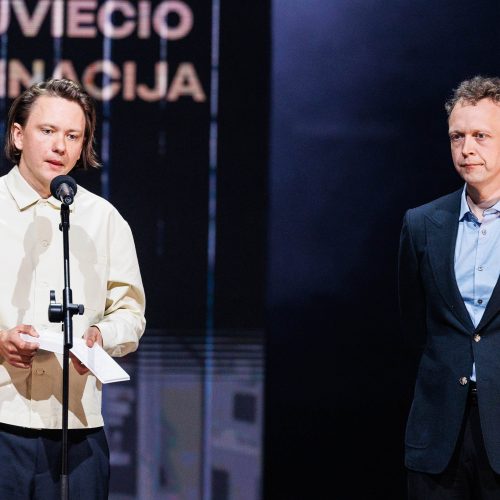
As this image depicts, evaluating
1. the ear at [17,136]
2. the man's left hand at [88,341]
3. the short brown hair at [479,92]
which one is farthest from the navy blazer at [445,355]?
the ear at [17,136]

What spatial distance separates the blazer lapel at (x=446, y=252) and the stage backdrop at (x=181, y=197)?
1556 mm

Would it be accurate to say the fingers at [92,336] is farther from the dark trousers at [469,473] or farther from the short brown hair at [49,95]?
the dark trousers at [469,473]

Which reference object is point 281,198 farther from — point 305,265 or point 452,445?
point 452,445

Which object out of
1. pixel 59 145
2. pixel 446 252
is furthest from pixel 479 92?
pixel 59 145

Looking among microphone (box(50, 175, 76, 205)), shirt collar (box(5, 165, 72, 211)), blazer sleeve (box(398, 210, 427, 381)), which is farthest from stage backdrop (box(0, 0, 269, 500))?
microphone (box(50, 175, 76, 205))

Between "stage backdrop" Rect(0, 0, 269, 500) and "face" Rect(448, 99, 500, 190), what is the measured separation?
1.65 m

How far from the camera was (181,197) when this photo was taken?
4176 mm

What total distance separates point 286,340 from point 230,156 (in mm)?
841

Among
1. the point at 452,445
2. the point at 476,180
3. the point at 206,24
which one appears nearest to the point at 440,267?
the point at 476,180

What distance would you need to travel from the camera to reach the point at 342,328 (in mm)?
4328

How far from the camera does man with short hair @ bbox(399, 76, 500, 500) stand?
2.52m

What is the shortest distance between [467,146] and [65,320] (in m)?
1.16

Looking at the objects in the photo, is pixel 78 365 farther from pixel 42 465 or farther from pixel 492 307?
pixel 492 307

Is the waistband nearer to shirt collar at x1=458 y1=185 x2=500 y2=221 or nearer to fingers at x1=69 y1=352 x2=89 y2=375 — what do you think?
fingers at x1=69 y1=352 x2=89 y2=375
